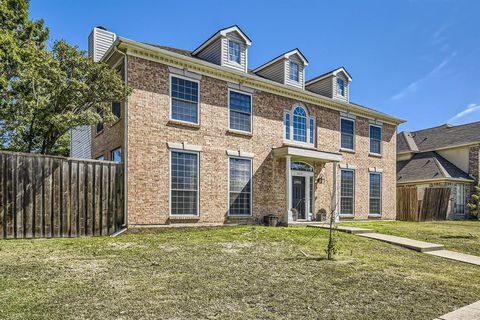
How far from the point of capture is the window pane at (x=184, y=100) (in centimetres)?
1312

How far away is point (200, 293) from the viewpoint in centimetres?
537

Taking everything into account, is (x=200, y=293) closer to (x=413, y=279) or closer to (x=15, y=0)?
(x=413, y=279)

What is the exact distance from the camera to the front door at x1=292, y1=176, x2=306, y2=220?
56.0ft

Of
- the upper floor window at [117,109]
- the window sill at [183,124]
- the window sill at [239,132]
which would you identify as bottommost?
the window sill at [239,132]

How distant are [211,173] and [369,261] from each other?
24.0 feet

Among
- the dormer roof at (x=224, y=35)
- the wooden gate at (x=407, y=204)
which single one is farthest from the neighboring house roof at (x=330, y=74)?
the wooden gate at (x=407, y=204)

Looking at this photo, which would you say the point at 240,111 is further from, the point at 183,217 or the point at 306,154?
the point at 183,217

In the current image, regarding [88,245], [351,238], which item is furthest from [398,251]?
[88,245]

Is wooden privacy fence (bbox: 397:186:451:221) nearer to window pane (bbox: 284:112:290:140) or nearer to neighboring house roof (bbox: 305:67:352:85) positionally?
neighboring house roof (bbox: 305:67:352:85)

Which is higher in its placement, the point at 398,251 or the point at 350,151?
the point at 350,151

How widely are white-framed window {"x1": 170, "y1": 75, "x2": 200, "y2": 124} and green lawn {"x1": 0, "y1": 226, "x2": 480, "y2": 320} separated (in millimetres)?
5349

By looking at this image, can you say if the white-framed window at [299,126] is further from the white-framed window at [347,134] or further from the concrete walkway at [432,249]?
the concrete walkway at [432,249]

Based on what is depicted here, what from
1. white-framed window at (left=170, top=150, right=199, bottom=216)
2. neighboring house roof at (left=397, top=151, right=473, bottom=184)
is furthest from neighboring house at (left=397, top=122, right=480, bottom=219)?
white-framed window at (left=170, top=150, right=199, bottom=216)

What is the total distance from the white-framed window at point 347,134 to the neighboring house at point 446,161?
34.0 ft
